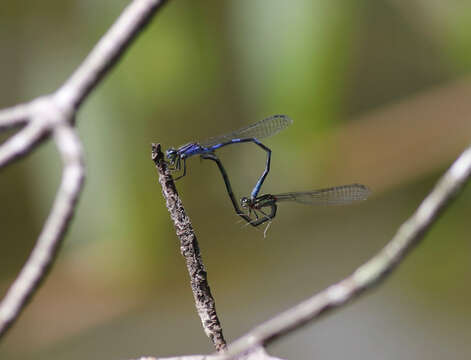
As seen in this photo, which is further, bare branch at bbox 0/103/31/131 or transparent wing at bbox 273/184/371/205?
transparent wing at bbox 273/184/371/205

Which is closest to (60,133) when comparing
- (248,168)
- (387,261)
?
(387,261)

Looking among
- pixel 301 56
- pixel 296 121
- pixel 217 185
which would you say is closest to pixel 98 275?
pixel 217 185

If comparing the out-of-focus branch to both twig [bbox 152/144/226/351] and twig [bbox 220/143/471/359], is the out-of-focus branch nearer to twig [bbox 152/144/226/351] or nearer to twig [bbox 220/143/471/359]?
twig [bbox 220/143/471/359]

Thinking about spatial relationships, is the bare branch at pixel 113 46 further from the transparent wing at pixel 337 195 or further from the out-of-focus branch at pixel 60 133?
the transparent wing at pixel 337 195

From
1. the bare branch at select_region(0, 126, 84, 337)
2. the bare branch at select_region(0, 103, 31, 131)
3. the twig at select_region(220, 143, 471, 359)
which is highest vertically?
the bare branch at select_region(0, 103, 31, 131)

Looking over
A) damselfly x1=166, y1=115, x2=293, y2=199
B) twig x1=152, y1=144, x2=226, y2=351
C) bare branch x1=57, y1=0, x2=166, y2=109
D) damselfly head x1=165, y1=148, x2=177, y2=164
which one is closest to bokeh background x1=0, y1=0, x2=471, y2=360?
damselfly x1=166, y1=115, x2=293, y2=199

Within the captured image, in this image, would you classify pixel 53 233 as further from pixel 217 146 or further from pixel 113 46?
pixel 217 146

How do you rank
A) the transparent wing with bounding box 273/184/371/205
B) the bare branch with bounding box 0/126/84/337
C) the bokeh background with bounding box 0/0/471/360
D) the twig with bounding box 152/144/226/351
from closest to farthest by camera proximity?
the bare branch with bounding box 0/126/84/337 < the twig with bounding box 152/144/226/351 < the transparent wing with bounding box 273/184/371/205 < the bokeh background with bounding box 0/0/471/360
